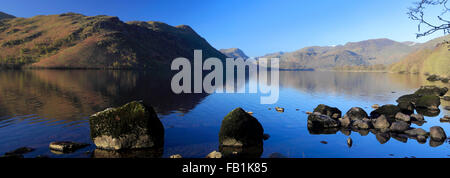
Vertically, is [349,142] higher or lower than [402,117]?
lower

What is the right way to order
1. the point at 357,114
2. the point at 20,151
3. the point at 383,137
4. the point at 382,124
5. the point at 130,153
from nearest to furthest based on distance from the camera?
the point at 20,151
the point at 130,153
the point at 383,137
the point at 382,124
the point at 357,114

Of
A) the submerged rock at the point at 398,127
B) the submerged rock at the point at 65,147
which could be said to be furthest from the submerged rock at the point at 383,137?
the submerged rock at the point at 65,147

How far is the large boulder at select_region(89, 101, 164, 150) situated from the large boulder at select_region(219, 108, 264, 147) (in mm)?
5641

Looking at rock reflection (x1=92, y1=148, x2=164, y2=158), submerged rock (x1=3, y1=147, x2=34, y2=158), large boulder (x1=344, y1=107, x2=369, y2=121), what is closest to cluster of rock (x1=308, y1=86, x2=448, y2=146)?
large boulder (x1=344, y1=107, x2=369, y2=121)

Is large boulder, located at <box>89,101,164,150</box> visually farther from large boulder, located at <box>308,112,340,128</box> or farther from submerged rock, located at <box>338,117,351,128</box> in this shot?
submerged rock, located at <box>338,117,351,128</box>

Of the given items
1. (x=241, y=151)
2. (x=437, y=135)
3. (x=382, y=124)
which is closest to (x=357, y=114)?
(x=382, y=124)

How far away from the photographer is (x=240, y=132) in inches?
716

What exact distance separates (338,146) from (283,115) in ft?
40.6

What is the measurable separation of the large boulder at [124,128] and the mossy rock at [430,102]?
4326 centimetres

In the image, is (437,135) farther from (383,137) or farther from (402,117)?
(402,117)

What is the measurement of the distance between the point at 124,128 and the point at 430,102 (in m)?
45.3
